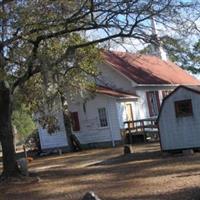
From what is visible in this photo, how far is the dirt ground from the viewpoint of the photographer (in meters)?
13.8

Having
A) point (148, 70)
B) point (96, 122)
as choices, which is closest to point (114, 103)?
point (96, 122)

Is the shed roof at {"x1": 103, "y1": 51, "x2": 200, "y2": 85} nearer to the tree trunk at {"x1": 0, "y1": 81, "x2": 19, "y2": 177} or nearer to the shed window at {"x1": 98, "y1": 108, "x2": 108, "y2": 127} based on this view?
the shed window at {"x1": 98, "y1": 108, "x2": 108, "y2": 127}

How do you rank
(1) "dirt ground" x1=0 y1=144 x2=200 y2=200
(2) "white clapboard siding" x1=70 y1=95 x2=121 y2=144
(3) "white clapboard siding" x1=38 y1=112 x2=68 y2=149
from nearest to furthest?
(1) "dirt ground" x1=0 y1=144 x2=200 y2=200, (2) "white clapboard siding" x1=70 y1=95 x2=121 y2=144, (3) "white clapboard siding" x1=38 y1=112 x2=68 y2=149

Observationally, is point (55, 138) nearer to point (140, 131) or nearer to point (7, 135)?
point (140, 131)

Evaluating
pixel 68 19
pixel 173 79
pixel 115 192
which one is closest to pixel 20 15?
pixel 68 19

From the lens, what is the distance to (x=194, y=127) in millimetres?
23094

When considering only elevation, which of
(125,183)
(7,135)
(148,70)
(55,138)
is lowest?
(125,183)

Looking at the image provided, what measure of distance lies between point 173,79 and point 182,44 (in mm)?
26058

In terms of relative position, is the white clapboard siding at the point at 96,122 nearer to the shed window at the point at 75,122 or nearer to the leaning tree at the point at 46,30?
the shed window at the point at 75,122

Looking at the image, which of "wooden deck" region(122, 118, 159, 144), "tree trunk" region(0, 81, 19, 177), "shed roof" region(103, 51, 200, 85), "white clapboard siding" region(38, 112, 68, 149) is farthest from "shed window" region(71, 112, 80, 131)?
"tree trunk" region(0, 81, 19, 177)

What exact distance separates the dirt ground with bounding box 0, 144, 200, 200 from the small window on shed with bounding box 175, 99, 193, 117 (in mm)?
1788

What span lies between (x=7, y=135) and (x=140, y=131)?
54.9 ft

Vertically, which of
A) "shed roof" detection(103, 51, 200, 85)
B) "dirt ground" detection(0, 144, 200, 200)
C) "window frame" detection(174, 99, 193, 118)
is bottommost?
"dirt ground" detection(0, 144, 200, 200)

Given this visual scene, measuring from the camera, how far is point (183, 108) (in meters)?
23.2
